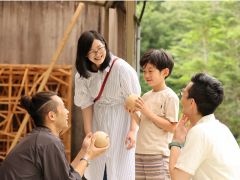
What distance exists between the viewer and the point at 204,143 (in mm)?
2293

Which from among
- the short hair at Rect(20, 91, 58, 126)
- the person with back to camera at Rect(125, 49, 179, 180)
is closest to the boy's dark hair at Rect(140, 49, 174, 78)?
the person with back to camera at Rect(125, 49, 179, 180)

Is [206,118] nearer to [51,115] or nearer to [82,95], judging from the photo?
[51,115]

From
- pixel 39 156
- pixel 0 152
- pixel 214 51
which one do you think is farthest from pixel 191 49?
pixel 39 156

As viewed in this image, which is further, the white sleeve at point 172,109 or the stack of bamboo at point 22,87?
the stack of bamboo at point 22,87

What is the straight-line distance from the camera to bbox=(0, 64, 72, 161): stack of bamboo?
580 centimetres

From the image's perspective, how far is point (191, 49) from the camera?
40.7 ft

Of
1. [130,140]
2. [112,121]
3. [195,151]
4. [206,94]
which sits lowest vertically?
[130,140]

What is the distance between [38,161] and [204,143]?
2.95ft

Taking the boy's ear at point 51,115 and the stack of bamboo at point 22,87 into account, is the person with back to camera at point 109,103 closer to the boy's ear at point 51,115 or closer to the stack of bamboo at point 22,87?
the boy's ear at point 51,115

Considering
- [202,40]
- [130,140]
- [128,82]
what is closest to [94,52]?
[128,82]

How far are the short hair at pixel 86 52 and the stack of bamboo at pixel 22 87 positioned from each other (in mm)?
2109

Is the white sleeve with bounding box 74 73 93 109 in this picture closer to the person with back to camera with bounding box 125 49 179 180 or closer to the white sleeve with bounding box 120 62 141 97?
the white sleeve with bounding box 120 62 141 97

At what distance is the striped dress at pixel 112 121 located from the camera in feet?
12.3

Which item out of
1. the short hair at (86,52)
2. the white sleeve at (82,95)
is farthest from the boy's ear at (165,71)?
the white sleeve at (82,95)
